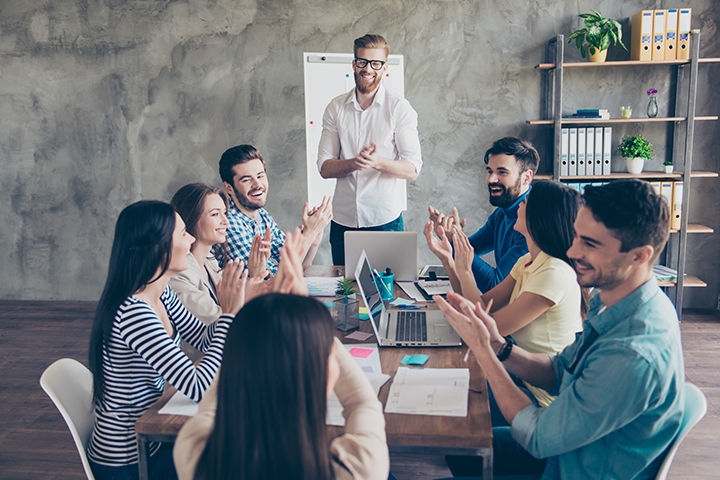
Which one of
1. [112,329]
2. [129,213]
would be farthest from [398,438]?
[129,213]

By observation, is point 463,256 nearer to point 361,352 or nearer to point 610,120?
point 361,352

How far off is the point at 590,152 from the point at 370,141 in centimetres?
177

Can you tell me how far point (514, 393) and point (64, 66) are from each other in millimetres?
4756

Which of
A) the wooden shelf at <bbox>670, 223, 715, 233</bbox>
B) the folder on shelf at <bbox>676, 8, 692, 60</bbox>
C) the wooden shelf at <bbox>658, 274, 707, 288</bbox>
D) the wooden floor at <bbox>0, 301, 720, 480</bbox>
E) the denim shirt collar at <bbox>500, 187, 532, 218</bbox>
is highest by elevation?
the folder on shelf at <bbox>676, 8, 692, 60</bbox>

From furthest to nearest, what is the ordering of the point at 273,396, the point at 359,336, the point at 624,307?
the point at 359,336 → the point at 624,307 → the point at 273,396

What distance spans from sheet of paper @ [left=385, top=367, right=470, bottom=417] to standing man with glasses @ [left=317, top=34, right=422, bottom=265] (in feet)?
6.24

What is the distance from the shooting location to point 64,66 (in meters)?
5.06

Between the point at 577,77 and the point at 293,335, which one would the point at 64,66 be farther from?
the point at 293,335

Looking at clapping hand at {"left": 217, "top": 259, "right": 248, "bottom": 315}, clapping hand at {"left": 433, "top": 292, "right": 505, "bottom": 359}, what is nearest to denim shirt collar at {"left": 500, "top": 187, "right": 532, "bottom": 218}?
clapping hand at {"left": 433, "top": 292, "right": 505, "bottom": 359}

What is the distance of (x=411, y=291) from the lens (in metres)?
2.85

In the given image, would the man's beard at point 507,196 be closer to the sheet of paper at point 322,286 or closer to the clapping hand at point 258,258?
the sheet of paper at point 322,286

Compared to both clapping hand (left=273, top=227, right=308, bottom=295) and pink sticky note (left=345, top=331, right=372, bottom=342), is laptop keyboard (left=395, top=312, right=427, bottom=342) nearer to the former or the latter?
pink sticky note (left=345, top=331, right=372, bottom=342)

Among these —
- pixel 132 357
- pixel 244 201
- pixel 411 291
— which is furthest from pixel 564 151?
pixel 132 357

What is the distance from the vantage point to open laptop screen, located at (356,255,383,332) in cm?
226
